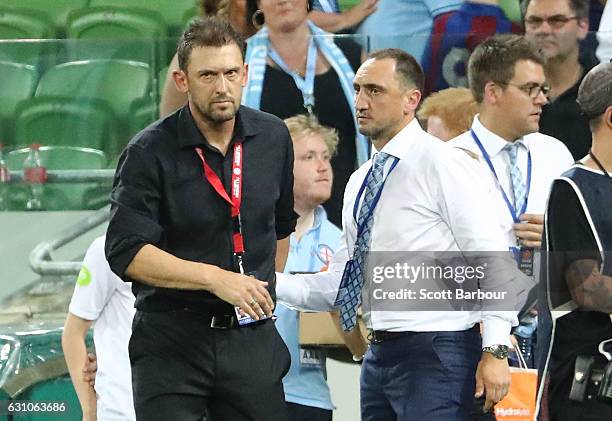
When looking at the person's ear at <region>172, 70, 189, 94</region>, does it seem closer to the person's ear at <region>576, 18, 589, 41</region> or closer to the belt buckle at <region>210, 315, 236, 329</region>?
the belt buckle at <region>210, 315, 236, 329</region>

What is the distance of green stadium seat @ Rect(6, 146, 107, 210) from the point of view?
4.96m

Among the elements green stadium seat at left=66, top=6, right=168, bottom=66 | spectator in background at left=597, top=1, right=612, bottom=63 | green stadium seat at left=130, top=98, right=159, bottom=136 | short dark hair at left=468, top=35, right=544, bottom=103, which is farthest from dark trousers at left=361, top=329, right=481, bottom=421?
green stadium seat at left=66, top=6, right=168, bottom=66

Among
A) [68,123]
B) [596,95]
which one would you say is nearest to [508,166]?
[596,95]

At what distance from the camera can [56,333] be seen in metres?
4.86

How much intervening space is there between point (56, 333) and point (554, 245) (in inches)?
87.3

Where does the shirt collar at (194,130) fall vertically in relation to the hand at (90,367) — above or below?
above

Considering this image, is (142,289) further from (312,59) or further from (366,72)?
(312,59)

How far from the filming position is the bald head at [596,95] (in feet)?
11.3

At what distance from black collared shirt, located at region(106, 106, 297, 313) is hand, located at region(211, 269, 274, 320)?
0.17 m

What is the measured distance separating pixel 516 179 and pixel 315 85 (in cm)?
92

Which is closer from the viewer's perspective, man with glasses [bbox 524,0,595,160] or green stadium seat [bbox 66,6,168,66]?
man with glasses [bbox 524,0,595,160]

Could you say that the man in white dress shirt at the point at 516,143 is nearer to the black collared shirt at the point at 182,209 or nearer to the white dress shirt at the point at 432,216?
the white dress shirt at the point at 432,216

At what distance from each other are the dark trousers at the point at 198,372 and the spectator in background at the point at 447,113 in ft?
5.27

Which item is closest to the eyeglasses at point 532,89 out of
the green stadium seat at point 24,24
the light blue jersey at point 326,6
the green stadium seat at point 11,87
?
the light blue jersey at point 326,6
